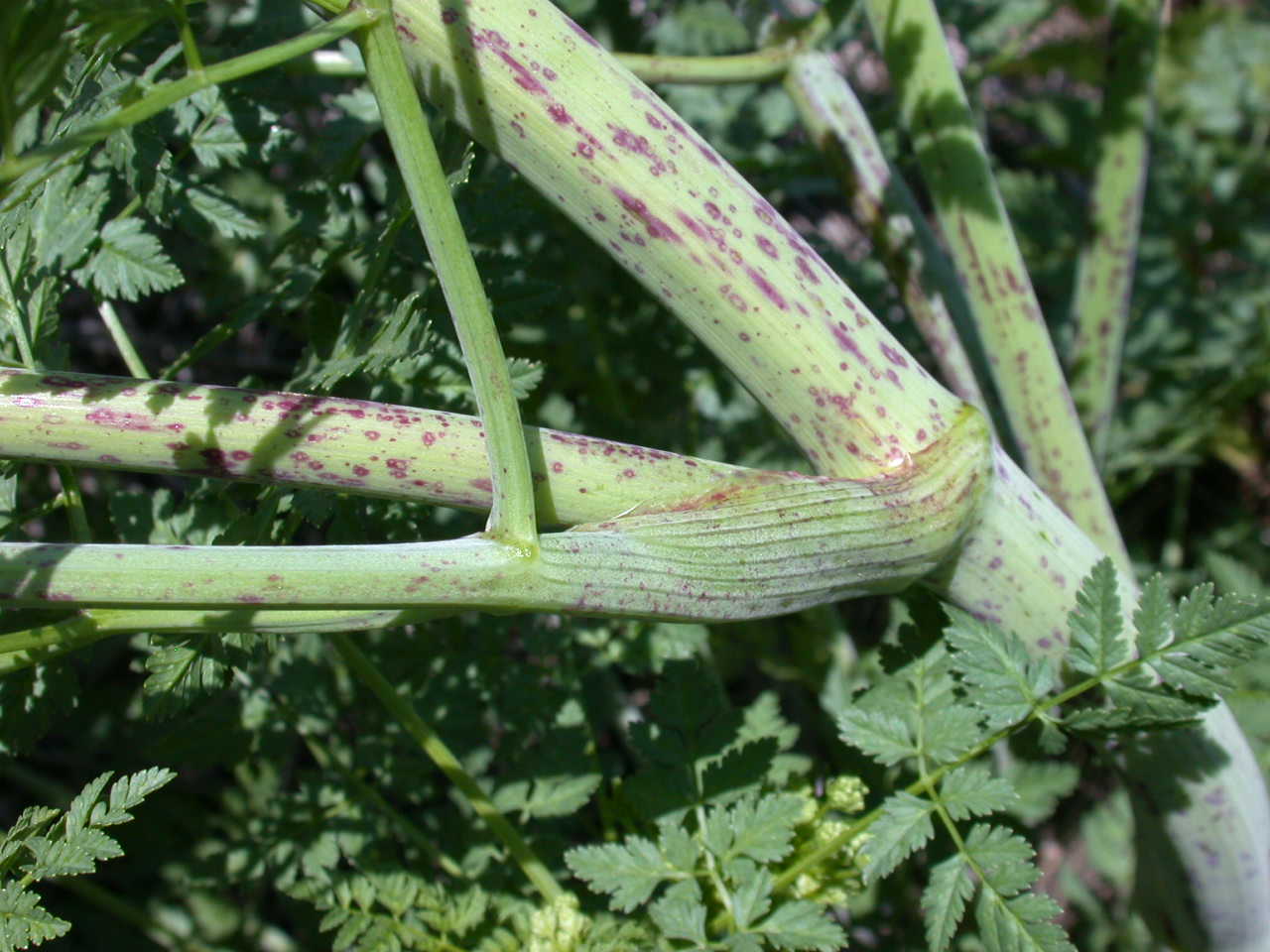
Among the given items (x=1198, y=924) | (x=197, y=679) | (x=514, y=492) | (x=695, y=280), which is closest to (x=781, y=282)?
(x=695, y=280)

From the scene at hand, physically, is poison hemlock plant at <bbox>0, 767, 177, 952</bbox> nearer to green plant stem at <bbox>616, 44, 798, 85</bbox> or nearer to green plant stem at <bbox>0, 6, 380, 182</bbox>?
green plant stem at <bbox>0, 6, 380, 182</bbox>

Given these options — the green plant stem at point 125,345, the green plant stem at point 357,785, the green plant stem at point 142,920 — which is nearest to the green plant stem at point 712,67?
the green plant stem at point 125,345

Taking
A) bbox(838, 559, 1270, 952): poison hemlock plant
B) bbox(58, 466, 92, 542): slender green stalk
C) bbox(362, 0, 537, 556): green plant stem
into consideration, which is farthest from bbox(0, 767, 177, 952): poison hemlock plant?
bbox(838, 559, 1270, 952): poison hemlock plant

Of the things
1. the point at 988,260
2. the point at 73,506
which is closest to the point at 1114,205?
the point at 988,260

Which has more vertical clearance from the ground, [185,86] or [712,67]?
[712,67]

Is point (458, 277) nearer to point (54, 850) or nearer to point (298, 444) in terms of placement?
point (298, 444)

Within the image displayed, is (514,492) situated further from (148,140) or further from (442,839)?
(442,839)

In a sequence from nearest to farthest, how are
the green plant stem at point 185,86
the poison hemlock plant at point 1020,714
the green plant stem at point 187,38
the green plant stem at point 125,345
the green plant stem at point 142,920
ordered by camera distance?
the green plant stem at point 185,86, the green plant stem at point 187,38, the poison hemlock plant at point 1020,714, the green plant stem at point 125,345, the green plant stem at point 142,920

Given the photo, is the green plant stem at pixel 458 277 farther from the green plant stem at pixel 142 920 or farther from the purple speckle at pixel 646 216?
the green plant stem at pixel 142 920
